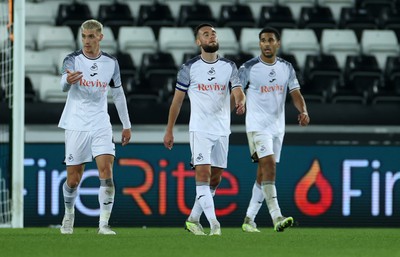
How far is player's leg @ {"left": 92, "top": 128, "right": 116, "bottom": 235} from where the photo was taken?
1259cm

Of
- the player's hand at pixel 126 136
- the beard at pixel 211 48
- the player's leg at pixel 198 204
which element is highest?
the beard at pixel 211 48

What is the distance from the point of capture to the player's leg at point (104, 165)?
12586 millimetres

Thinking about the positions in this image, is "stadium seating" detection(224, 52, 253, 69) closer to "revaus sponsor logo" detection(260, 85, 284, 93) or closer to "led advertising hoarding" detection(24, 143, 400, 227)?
"led advertising hoarding" detection(24, 143, 400, 227)

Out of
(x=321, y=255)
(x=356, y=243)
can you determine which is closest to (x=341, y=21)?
(x=356, y=243)

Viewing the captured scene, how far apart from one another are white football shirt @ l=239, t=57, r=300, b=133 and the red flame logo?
3.19 meters

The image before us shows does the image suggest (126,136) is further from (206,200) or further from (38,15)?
(38,15)

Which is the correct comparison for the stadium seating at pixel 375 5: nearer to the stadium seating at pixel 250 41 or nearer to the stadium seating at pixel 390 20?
the stadium seating at pixel 390 20

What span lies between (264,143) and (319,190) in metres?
3.45

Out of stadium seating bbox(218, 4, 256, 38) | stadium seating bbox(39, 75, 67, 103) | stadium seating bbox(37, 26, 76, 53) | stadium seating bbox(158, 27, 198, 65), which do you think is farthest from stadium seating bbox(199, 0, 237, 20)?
stadium seating bbox(39, 75, 67, 103)

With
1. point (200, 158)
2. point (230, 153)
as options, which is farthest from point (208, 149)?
point (230, 153)

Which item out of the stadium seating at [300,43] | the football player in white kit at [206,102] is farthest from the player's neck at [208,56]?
the stadium seating at [300,43]

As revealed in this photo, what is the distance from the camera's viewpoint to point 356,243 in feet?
37.2

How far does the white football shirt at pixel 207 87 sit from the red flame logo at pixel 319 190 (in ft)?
14.0

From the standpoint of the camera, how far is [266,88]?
1369cm
